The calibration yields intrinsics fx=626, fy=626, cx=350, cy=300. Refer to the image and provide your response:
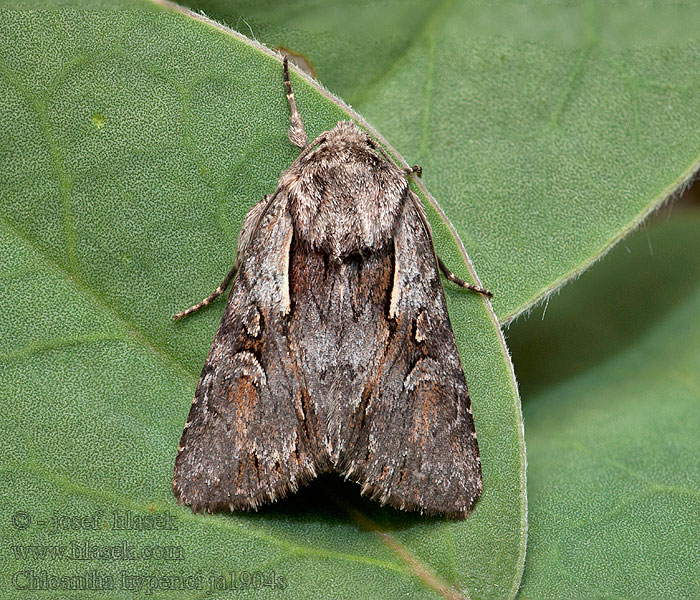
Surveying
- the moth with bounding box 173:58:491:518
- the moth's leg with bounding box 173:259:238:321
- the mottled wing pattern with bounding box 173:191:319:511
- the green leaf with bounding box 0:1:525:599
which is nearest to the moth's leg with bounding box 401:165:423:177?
the moth with bounding box 173:58:491:518

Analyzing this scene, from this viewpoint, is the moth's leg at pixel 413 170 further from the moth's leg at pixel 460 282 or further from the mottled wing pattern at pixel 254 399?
the mottled wing pattern at pixel 254 399

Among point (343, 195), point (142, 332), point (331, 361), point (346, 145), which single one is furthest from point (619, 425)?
point (142, 332)

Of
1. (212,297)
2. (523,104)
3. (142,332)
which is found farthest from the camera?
(523,104)

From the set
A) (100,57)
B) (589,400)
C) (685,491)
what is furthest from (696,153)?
(100,57)

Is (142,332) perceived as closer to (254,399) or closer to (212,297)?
(212,297)

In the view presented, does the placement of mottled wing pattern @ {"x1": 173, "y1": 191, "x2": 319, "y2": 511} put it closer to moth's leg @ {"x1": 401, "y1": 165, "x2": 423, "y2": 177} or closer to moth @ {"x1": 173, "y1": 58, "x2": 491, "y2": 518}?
moth @ {"x1": 173, "y1": 58, "x2": 491, "y2": 518}

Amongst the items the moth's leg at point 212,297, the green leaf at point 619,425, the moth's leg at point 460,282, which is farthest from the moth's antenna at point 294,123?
the green leaf at point 619,425
